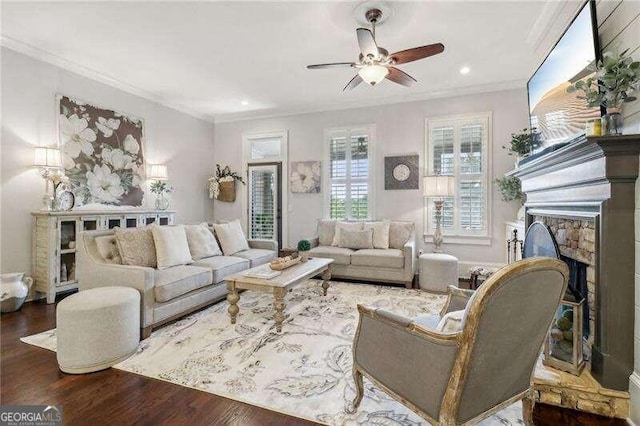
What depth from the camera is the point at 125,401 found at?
186 cm

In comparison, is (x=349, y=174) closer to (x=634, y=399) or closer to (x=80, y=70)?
(x=80, y=70)

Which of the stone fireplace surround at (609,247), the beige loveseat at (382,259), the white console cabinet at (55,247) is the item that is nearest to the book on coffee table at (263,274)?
the beige loveseat at (382,259)

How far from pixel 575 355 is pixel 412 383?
124 cm

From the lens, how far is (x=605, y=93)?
1.80m

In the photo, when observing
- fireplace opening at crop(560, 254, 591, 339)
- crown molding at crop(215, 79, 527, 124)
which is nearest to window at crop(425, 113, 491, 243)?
crown molding at crop(215, 79, 527, 124)

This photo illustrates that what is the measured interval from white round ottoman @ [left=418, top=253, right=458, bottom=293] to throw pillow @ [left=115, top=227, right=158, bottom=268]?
339 centimetres

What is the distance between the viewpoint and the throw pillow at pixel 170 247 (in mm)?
Answer: 3275

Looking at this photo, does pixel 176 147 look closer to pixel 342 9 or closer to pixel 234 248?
pixel 234 248

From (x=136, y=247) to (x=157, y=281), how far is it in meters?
0.55

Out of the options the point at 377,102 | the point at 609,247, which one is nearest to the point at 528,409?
the point at 609,247

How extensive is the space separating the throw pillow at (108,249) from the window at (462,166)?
14.2ft

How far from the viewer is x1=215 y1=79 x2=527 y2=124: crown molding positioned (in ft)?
15.2

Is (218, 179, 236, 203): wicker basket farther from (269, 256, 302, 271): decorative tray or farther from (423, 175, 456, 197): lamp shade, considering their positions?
(423, 175, 456, 197): lamp shade

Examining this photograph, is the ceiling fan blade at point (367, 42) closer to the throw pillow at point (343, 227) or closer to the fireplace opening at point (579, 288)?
the fireplace opening at point (579, 288)
